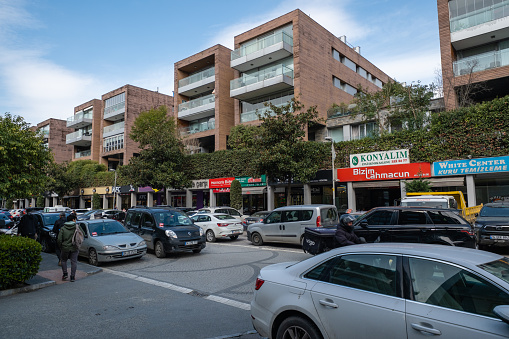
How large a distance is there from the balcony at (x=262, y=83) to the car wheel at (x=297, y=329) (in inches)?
1060

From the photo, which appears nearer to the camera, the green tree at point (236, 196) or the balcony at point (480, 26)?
the balcony at point (480, 26)

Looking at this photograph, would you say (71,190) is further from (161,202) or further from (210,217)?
(210,217)

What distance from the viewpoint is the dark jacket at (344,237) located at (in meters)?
7.03

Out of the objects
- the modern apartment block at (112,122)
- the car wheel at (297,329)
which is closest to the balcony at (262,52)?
the modern apartment block at (112,122)

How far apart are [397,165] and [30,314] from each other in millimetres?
21077

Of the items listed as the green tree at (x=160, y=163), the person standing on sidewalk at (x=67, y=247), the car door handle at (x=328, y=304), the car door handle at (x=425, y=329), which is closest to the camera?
the car door handle at (x=425, y=329)

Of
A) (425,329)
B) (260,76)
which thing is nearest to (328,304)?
(425,329)

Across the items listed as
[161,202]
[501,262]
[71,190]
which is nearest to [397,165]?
[501,262]

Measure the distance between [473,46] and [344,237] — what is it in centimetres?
2469

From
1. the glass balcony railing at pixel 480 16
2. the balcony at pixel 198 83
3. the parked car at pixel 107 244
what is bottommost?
the parked car at pixel 107 244

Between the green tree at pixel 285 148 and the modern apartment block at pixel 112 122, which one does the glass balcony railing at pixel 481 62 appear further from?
the modern apartment block at pixel 112 122

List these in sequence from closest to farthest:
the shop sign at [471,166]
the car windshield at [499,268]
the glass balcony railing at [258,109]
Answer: the car windshield at [499,268], the shop sign at [471,166], the glass balcony railing at [258,109]

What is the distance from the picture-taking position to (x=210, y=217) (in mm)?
16875

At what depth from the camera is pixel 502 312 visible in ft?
8.01
